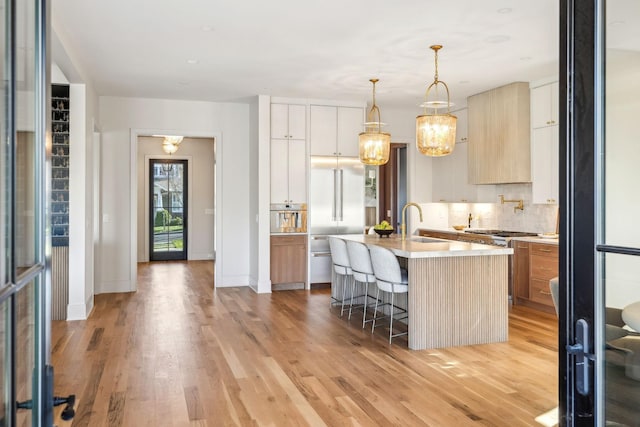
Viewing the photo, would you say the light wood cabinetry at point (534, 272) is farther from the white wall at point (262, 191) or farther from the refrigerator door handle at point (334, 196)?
the white wall at point (262, 191)

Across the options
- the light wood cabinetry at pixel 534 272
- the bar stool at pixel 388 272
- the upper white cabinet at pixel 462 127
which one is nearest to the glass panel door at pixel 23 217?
the bar stool at pixel 388 272

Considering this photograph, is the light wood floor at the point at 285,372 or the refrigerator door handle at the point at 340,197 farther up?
the refrigerator door handle at the point at 340,197

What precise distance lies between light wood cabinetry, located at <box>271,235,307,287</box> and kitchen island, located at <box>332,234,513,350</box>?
2.95m

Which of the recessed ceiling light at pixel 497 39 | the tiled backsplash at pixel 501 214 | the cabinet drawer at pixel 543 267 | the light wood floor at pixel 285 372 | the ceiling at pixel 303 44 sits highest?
the ceiling at pixel 303 44

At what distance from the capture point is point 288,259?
295 inches

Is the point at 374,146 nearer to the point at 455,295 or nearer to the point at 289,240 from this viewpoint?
the point at 455,295

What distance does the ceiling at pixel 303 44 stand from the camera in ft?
13.3

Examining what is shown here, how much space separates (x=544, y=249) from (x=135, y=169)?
5.52 m

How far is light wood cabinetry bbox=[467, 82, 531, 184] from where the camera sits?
6.47 meters

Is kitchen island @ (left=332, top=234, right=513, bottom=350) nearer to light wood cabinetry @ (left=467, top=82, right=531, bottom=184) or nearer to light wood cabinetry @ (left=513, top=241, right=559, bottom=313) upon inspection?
light wood cabinetry @ (left=513, top=241, right=559, bottom=313)

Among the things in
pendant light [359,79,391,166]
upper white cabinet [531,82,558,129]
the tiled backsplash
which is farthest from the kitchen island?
upper white cabinet [531,82,558,129]

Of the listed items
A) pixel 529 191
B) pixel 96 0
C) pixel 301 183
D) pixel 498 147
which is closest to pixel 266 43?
pixel 96 0

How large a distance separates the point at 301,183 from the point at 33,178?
644 cm

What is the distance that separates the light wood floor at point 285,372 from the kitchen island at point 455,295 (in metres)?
0.15
